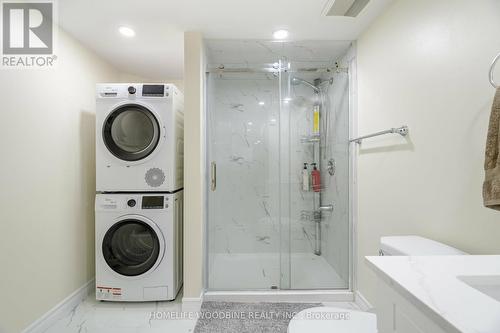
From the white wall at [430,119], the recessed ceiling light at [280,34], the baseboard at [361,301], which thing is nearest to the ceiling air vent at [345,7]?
the white wall at [430,119]

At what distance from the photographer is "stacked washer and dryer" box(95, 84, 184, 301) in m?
2.09

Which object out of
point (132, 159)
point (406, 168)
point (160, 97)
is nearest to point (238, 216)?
point (132, 159)

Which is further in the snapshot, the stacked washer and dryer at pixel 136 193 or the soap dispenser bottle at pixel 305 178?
the soap dispenser bottle at pixel 305 178

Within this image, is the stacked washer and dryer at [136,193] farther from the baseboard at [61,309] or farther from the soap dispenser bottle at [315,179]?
the soap dispenser bottle at [315,179]

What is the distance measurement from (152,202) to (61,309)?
106 cm

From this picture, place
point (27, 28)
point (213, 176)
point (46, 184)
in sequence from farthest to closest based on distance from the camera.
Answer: point (213, 176) < point (46, 184) < point (27, 28)

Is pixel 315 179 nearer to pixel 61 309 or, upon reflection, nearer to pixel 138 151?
pixel 138 151

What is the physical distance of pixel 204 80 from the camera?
2.24 meters

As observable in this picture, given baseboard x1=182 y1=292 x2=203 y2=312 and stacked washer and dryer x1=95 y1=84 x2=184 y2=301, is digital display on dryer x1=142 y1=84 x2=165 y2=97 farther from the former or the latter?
baseboard x1=182 y1=292 x2=203 y2=312

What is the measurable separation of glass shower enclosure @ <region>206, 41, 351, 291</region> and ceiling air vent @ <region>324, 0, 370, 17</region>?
53cm

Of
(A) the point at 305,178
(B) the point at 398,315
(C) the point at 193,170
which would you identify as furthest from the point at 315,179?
(B) the point at 398,315

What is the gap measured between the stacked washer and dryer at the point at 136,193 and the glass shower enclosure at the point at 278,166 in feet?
1.30

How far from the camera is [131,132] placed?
2250 mm

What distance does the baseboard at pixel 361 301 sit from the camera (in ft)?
6.66
